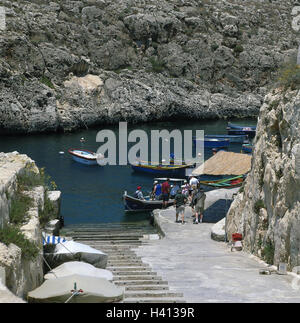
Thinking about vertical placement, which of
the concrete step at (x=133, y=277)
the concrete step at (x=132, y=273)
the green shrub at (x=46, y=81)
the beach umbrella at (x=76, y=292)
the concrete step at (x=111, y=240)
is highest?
the green shrub at (x=46, y=81)

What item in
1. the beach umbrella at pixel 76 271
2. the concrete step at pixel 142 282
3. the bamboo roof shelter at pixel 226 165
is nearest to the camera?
the beach umbrella at pixel 76 271

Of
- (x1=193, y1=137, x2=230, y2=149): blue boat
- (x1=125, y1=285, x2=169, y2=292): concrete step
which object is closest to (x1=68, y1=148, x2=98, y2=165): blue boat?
(x1=193, y1=137, x2=230, y2=149): blue boat

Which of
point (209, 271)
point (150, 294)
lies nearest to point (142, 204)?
point (209, 271)

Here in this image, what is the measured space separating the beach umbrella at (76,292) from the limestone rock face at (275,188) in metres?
6.29

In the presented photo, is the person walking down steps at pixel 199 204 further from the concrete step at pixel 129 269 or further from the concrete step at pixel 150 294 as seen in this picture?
the concrete step at pixel 150 294

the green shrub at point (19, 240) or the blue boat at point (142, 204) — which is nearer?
the green shrub at point (19, 240)

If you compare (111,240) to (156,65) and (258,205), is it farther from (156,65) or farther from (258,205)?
(156,65)

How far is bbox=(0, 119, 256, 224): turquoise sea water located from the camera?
127ft

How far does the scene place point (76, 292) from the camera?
30.5ft

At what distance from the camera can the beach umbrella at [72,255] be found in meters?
12.8

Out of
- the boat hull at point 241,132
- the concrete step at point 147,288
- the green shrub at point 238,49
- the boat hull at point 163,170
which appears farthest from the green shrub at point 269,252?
the green shrub at point 238,49

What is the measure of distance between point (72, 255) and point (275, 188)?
7.06 m

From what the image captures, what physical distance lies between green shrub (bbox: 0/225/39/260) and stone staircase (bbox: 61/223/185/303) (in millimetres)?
2104

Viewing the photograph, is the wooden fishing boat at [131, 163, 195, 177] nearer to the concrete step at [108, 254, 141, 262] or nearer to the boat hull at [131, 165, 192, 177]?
the boat hull at [131, 165, 192, 177]
